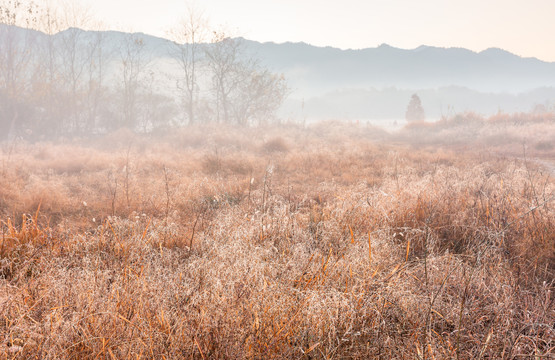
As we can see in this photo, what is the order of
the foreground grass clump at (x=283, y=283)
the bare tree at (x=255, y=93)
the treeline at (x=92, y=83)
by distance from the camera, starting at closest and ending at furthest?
the foreground grass clump at (x=283, y=283) < the treeline at (x=92, y=83) < the bare tree at (x=255, y=93)

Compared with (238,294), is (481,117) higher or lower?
higher

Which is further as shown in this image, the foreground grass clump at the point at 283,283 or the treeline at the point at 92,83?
the treeline at the point at 92,83

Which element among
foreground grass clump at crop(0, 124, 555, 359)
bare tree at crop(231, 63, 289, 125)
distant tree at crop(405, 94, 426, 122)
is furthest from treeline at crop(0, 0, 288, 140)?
distant tree at crop(405, 94, 426, 122)

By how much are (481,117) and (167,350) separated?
34702mm

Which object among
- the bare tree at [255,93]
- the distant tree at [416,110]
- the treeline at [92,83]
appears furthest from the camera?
the distant tree at [416,110]

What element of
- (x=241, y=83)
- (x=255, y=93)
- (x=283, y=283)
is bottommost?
(x=283, y=283)

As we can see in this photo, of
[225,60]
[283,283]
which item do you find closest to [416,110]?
[225,60]

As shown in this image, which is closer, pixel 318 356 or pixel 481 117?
pixel 318 356

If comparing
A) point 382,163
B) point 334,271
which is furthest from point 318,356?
point 382,163

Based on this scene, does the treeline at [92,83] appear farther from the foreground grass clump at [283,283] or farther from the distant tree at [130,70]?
the foreground grass clump at [283,283]

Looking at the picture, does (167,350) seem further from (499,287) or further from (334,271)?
(499,287)

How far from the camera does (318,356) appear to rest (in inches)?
76.2

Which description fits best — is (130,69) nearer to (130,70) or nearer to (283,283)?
(130,70)

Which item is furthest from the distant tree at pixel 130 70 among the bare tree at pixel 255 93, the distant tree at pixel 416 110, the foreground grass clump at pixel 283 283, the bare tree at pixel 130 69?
the distant tree at pixel 416 110
